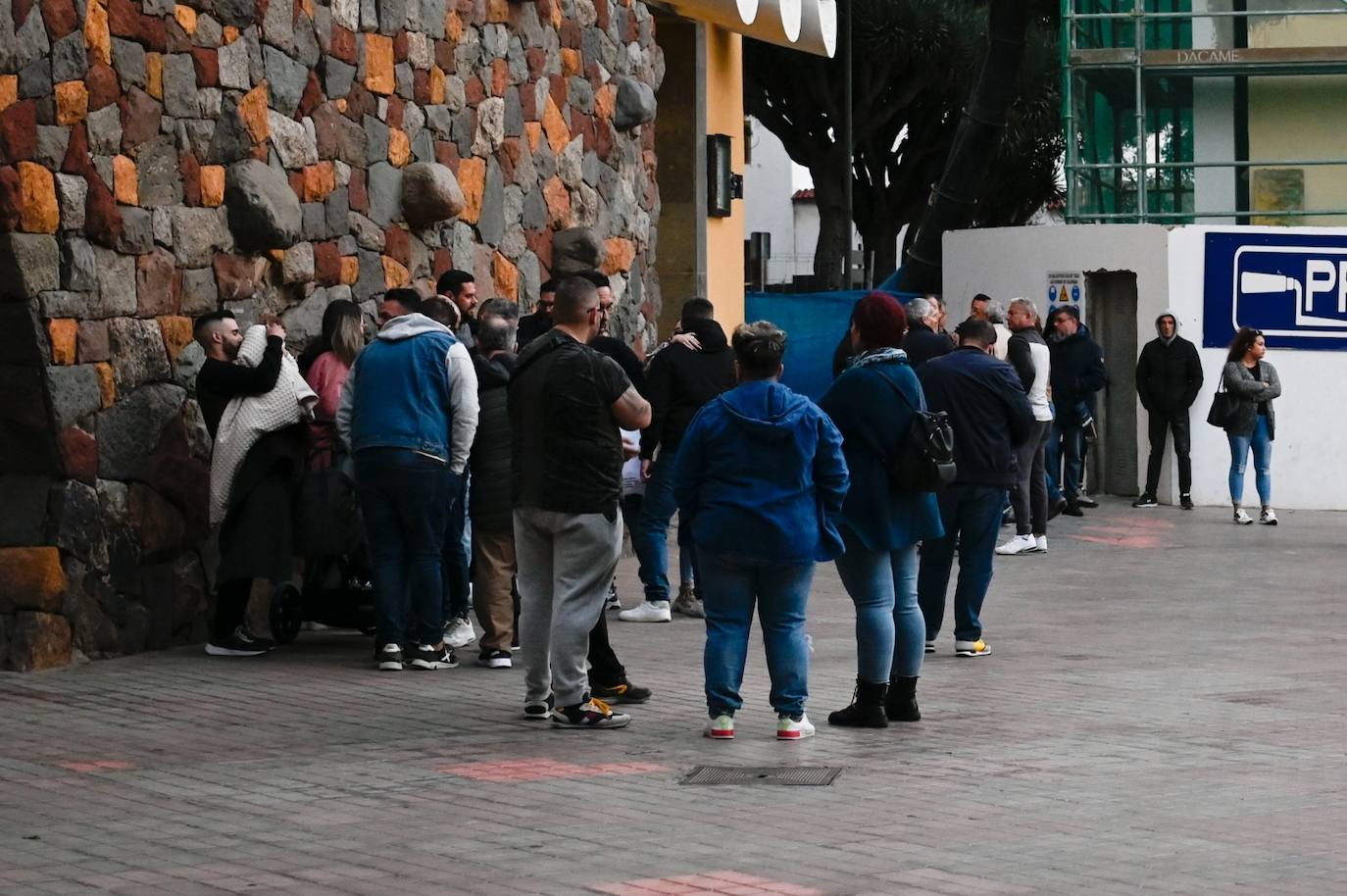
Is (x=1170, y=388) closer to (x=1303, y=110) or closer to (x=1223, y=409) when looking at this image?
(x=1223, y=409)

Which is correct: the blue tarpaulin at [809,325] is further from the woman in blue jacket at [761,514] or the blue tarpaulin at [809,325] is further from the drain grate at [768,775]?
the drain grate at [768,775]

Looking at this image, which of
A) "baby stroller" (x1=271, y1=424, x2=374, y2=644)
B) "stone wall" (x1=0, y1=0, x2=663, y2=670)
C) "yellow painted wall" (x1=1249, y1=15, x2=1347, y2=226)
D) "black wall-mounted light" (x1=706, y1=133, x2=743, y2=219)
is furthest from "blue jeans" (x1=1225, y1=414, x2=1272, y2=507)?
"baby stroller" (x1=271, y1=424, x2=374, y2=644)

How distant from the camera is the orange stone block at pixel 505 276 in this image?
46.2ft

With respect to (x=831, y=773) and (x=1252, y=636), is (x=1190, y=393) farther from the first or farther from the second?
(x=831, y=773)

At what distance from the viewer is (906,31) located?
3781cm

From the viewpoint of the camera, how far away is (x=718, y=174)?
19.0 m

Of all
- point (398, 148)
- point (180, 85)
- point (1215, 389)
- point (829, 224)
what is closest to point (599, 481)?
point (180, 85)

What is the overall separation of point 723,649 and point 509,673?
6.62ft

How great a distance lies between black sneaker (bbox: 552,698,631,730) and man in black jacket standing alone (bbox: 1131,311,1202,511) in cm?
1206

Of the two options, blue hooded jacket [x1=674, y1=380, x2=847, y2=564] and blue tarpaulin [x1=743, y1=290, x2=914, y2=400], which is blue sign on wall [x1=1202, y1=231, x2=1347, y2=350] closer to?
blue tarpaulin [x1=743, y1=290, x2=914, y2=400]

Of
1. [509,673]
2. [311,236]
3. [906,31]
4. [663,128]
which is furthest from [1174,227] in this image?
[906,31]

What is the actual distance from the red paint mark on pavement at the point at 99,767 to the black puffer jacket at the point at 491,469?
263 cm

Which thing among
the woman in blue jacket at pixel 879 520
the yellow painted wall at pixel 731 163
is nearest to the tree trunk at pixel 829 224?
the yellow painted wall at pixel 731 163

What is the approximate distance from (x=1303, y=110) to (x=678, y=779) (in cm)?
1730
